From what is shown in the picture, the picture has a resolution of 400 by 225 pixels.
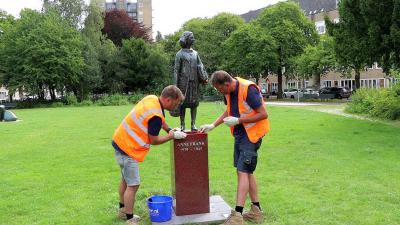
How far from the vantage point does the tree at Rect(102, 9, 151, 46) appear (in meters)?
63.0

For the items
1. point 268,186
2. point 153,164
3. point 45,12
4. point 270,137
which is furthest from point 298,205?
point 45,12

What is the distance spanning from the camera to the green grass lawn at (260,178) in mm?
7016

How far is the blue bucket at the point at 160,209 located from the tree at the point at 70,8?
170 ft

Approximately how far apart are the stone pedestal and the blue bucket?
1.05 ft

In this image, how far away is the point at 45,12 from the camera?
53438 mm

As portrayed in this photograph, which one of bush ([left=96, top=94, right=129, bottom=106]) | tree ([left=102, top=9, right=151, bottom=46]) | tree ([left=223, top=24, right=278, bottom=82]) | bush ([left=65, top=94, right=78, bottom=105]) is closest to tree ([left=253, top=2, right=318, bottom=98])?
tree ([left=223, top=24, right=278, bottom=82])

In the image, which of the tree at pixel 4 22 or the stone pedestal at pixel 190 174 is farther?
the tree at pixel 4 22

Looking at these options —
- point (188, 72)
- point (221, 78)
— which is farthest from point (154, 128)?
point (188, 72)

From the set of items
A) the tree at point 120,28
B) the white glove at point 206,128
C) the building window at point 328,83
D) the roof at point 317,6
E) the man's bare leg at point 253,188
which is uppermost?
the roof at point 317,6

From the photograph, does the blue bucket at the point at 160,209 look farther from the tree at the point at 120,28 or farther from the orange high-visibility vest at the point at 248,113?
the tree at the point at 120,28

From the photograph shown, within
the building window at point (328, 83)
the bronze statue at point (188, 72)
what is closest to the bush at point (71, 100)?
the building window at point (328, 83)

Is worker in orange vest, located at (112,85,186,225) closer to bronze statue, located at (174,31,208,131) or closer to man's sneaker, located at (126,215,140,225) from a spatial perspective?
man's sneaker, located at (126,215,140,225)

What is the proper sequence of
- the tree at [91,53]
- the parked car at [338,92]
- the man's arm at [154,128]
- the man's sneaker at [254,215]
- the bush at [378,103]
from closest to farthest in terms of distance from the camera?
the man's arm at [154,128]
the man's sneaker at [254,215]
the bush at [378,103]
the parked car at [338,92]
the tree at [91,53]

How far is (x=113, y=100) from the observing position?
49688 millimetres
